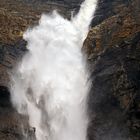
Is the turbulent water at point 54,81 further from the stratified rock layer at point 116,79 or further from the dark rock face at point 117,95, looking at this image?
the stratified rock layer at point 116,79

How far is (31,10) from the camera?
56.7 m

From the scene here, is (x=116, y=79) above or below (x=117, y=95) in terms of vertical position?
above

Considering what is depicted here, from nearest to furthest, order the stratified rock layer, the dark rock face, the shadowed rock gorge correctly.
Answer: the dark rock face, the shadowed rock gorge, the stratified rock layer

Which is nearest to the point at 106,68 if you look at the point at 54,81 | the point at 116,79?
the point at 116,79

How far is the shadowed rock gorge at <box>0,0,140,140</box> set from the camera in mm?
38438

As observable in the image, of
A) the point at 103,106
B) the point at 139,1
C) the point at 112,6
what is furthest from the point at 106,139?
the point at 112,6

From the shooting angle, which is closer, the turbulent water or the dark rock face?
the dark rock face

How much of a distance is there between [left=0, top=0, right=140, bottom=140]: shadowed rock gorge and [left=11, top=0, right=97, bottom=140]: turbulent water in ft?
4.24

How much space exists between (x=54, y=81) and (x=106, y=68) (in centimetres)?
732

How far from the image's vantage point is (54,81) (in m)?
47.6

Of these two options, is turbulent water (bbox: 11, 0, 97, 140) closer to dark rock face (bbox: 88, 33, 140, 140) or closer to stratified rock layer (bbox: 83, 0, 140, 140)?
dark rock face (bbox: 88, 33, 140, 140)

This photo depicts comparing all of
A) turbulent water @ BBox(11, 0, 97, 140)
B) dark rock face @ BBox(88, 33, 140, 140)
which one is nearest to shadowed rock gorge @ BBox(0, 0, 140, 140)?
dark rock face @ BBox(88, 33, 140, 140)

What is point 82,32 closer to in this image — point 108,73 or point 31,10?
point 31,10

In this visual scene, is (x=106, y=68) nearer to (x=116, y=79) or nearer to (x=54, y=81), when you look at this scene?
(x=116, y=79)
